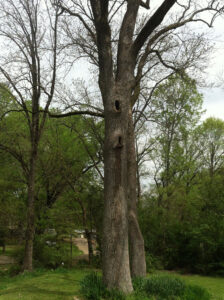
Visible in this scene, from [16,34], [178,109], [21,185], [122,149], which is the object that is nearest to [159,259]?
[21,185]

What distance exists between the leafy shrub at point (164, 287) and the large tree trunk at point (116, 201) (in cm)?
51

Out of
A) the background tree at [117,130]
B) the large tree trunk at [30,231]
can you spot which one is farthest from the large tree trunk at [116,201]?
the large tree trunk at [30,231]

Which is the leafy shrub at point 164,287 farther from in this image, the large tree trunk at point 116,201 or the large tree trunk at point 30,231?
the large tree trunk at point 30,231

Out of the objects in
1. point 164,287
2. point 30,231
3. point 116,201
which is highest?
point 116,201

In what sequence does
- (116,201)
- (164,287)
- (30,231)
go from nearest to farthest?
(164,287), (116,201), (30,231)

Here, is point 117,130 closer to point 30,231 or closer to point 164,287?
point 164,287

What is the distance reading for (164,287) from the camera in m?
5.78

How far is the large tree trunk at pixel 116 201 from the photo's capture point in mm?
5621

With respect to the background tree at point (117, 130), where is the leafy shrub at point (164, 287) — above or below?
below

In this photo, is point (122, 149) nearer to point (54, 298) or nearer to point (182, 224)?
point (54, 298)

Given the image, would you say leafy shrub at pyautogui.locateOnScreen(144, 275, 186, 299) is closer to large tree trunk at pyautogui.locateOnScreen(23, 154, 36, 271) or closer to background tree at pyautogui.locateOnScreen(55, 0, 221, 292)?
background tree at pyautogui.locateOnScreen(55, 0, 221, 292)

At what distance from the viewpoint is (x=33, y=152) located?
12.6m

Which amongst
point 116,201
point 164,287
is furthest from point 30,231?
point 164,287

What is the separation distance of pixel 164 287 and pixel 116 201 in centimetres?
197
